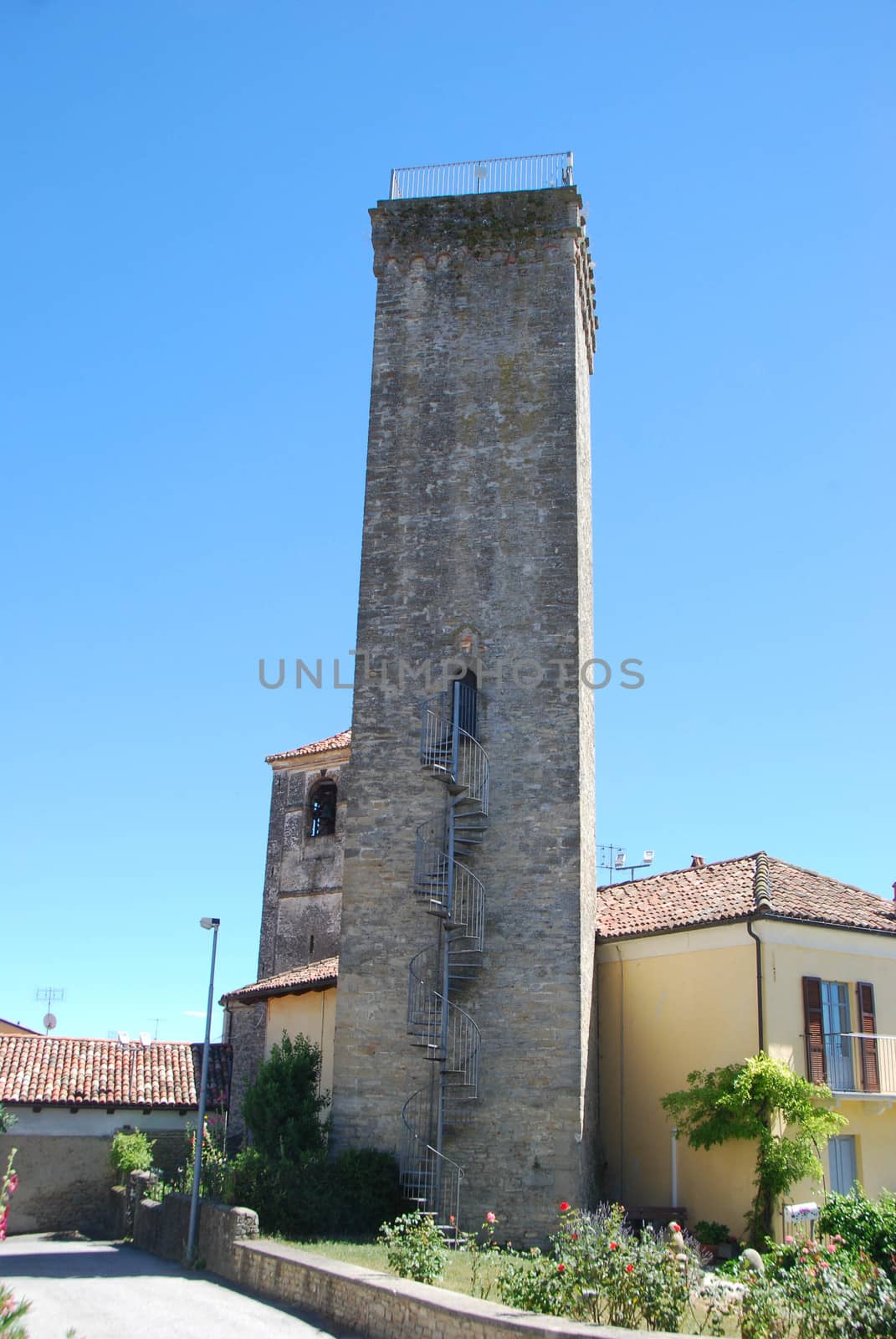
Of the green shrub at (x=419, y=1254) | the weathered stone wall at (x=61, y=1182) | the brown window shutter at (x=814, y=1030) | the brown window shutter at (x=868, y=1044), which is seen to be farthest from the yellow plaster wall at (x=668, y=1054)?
the weathered stone wall at (x=61, y=1182)

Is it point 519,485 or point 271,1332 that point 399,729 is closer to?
point 519,485

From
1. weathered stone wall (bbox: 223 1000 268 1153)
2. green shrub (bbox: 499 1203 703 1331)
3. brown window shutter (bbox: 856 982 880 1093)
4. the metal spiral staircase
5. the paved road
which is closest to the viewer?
green shrub (bbox: 499 1203 703 1331)

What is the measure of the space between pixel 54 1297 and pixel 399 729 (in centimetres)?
943

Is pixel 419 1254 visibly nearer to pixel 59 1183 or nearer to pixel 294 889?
pixel 59 1183

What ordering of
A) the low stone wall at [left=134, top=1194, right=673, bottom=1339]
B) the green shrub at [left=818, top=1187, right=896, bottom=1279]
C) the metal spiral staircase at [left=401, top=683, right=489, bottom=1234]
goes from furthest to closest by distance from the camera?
the metal spiral staircase at [left=401, top=683, right=489, bottom=1234] → the green shrub at [left=818, top=1187, right=896, bottom=1279] → the low stone wall at [left=134, top=1194, right=673, bottom=1339]

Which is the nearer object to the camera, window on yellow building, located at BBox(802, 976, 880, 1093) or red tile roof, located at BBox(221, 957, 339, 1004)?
window on yellow building, located at BBox(802, 976, 880, 1093)

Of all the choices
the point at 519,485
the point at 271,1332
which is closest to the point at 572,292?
the point at 519,485

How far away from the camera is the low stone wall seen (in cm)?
903

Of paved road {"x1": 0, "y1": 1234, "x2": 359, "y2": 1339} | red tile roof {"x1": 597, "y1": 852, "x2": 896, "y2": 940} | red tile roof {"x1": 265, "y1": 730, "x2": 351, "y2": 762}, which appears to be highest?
red tile roof {"x1": 265, "y1": 730, "x2": 351, "y2": 762}

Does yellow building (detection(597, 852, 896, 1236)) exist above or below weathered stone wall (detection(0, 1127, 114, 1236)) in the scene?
above

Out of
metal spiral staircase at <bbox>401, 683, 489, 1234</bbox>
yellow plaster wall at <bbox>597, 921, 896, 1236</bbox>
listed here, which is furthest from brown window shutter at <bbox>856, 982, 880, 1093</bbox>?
metal spiral staircase at <bbox>401, 683, 489, 1234</bbox>

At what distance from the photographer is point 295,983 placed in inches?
874

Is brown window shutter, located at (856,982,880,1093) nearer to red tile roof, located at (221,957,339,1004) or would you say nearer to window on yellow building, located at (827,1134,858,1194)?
window on yellow building, located at (827,1134,858,1194)

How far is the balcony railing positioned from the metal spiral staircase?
5.28 meters
